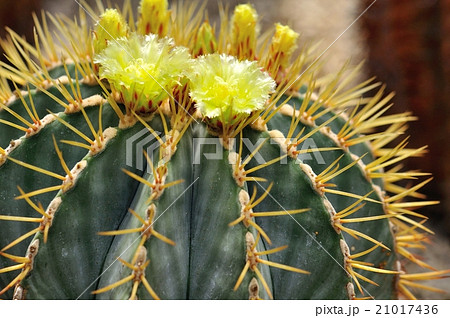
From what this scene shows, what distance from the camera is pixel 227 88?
790 mm

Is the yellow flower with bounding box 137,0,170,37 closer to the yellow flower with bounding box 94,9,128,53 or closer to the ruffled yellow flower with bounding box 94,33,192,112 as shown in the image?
the yellow flower with bounding box 94,9,128,53

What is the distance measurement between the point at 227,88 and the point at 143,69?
131 millimetres

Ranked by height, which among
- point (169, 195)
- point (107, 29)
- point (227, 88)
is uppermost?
point (107, 29)

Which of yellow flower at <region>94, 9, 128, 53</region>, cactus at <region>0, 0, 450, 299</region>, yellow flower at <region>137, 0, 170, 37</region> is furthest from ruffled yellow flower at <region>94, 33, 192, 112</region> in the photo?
yellow flower at <region>137, 0, 170, 37</region>

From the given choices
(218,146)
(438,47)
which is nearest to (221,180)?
(218,146)

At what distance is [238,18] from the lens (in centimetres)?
109

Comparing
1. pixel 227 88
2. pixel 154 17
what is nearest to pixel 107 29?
pixel 154 17

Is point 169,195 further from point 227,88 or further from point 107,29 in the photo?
point 107,29

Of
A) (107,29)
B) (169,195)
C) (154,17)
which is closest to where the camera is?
(169,195)

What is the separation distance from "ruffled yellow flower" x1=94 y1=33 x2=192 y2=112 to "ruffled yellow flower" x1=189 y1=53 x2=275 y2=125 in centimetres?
3

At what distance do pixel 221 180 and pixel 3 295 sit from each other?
44 cm

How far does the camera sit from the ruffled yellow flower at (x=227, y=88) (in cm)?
79

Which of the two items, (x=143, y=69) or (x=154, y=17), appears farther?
(x=154, y=17)
